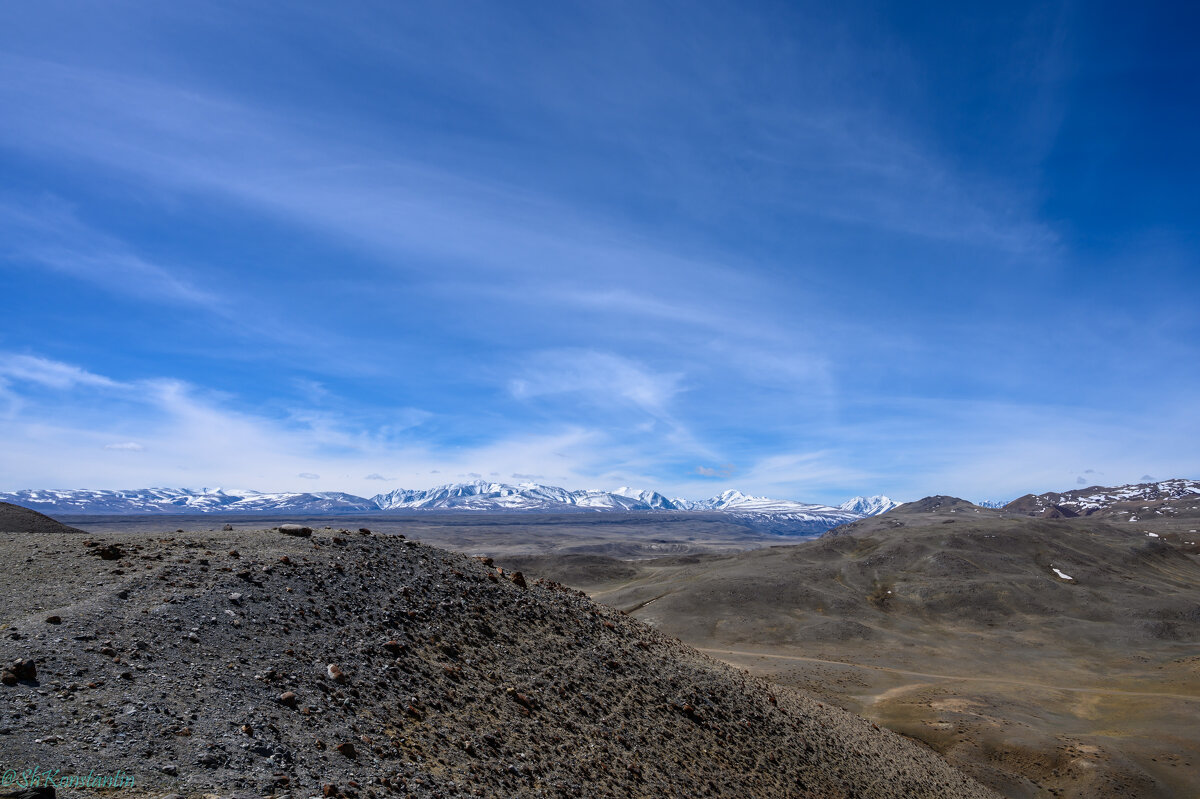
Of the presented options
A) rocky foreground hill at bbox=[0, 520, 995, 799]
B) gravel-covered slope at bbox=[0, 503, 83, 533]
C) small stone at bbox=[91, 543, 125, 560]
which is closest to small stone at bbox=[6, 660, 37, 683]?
rocky foreground hill at bbox=[0, 520, 995, 799]

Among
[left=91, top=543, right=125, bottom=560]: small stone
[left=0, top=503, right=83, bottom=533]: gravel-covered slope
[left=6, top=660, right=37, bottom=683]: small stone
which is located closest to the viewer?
[left=6, top=660, right=37, bottom=683]: small stone

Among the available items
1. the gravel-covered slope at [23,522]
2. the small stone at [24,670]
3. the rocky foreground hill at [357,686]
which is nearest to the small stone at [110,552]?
the rocky foreground hill at [357,686]

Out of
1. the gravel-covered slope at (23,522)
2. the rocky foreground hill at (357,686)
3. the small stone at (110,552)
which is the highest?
the small stone at (110,552)

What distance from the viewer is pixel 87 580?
14.1 metres

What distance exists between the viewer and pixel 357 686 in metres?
13.1

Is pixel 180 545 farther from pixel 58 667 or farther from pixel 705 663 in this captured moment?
pixel 705 663

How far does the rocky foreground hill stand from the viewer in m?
9.76

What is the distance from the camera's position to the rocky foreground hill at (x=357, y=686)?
976 cm

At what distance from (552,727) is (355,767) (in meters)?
6.10

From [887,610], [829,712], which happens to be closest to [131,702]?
[829,712]

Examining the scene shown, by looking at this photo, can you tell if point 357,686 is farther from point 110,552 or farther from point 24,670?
point 110,552

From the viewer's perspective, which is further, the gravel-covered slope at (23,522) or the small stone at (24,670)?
the gravel-covered slope at (23,522)

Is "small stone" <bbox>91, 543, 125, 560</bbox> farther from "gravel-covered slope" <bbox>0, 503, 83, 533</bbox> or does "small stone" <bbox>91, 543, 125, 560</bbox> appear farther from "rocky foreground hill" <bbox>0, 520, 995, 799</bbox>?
"gravel-covered slope" <bbox>0, 503, 83, 533</bbox>

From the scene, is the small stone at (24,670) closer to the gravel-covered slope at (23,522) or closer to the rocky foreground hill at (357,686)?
the rocky foreground hill at (357,686)
